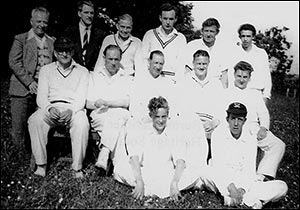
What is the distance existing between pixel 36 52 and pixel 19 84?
0.58 metres

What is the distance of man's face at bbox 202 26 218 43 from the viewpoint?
6293 mm

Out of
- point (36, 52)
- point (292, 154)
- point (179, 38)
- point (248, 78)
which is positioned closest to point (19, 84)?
point (36, 52)

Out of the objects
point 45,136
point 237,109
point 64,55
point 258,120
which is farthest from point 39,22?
point 258,120

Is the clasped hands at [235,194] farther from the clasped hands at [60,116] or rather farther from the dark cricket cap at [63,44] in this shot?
the dark cricket cap at [63,44]

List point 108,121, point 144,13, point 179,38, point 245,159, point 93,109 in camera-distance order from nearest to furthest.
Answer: point 245,159, point 108,121, point 93,109, point 179,38, point 144,13

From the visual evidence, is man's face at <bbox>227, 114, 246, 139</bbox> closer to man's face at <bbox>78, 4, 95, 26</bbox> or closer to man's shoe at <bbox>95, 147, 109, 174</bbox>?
man's shoe at <bbox>95, 147, 109, 174</bbox>

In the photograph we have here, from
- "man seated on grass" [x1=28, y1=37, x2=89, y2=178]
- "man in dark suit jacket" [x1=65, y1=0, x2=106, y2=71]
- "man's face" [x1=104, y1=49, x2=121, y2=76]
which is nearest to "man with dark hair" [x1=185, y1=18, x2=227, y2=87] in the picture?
"man's face" [x1=104, y1=49, x2=121, y2=76]

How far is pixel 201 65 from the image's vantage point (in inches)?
231

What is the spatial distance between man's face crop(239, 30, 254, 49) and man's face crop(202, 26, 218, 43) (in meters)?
0.41

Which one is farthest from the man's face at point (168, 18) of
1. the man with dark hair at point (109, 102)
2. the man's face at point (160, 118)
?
the man's face at point (160, 118)

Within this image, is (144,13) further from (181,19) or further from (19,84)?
(19,84)

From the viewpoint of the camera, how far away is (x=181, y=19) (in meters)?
16.1

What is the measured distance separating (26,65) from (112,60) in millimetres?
1455

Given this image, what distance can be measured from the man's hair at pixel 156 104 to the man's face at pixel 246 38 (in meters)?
1.86
